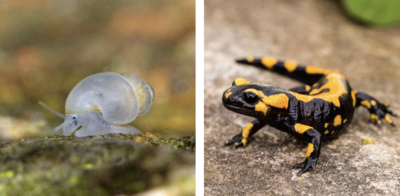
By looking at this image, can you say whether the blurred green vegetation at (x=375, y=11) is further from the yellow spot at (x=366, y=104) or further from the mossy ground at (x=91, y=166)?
the mossy ground at (x=91, y=166)

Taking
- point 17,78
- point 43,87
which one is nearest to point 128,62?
point 43,87

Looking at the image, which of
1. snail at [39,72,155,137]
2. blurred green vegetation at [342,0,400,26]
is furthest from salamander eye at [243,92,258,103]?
blurred green vegetation at [342,0,400,26]

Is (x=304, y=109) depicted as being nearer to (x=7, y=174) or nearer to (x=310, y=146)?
(x=310, y=146)

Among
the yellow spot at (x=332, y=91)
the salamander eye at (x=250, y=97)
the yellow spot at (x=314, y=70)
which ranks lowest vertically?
the yellow spot at (x=314, y=70)

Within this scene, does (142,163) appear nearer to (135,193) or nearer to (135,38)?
(135,193)

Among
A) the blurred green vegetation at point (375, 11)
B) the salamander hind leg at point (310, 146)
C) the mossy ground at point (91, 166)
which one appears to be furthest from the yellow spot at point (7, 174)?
the blurred green vegetation at point (375, 11)

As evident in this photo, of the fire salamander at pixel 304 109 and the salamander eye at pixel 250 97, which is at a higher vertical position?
the salamander eye at pixel 250 97

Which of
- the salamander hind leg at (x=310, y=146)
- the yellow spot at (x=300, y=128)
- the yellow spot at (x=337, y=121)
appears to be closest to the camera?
the salamander hind leg at (x=310, y=146)

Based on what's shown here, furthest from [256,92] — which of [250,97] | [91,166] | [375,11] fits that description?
[375,11]

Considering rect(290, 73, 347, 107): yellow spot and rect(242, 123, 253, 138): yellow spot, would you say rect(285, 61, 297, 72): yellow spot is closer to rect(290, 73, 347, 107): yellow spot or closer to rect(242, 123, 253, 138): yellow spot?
rect(290, 73, 347, 107): yellow spot
